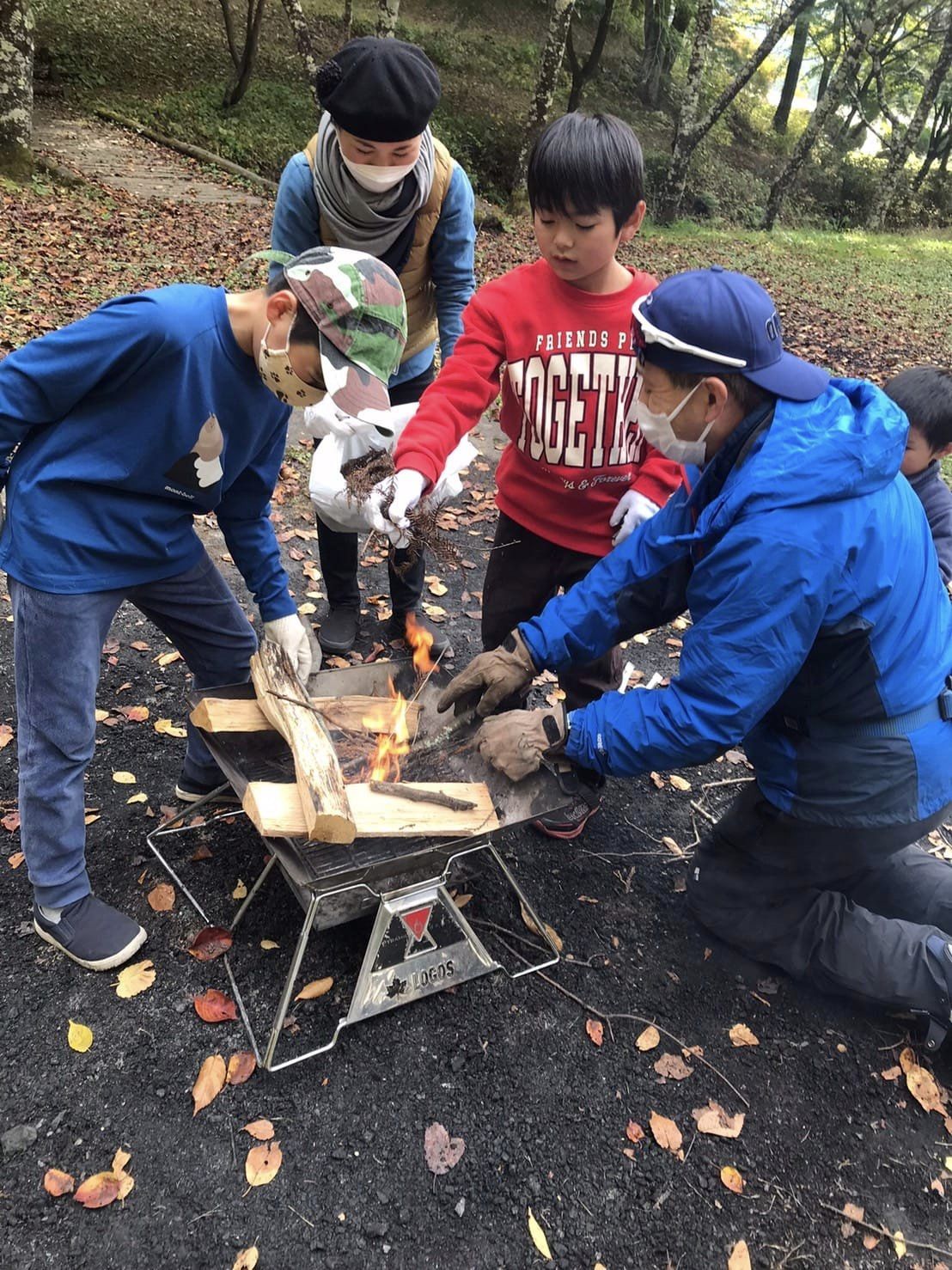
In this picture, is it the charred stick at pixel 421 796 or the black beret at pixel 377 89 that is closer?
the charred stick at pixel 421 796

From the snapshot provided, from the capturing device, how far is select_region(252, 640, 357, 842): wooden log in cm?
209

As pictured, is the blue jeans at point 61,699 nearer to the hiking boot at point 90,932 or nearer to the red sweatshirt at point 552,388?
the hiking boot at point 90,932

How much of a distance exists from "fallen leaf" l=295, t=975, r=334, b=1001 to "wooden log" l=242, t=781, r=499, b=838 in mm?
750

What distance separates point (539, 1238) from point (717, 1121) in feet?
2.17

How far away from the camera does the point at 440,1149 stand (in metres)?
2.36

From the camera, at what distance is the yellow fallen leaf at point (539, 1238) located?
86.0 inches

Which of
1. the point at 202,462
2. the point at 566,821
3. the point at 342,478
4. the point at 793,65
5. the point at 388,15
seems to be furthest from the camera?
the point at 793,65

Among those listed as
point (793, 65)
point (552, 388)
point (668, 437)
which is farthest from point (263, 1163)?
point (793, 65)

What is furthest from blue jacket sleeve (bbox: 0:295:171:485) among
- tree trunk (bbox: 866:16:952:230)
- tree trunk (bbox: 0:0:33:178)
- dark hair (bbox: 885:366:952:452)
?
tree trunk (bbox: 866:16:952:230)

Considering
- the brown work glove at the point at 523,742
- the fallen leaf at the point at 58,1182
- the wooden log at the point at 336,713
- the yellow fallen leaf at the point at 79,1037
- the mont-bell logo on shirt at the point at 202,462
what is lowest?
the yellow fallen leaf at the point at 79,1037

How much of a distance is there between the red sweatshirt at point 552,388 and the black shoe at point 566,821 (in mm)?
1252

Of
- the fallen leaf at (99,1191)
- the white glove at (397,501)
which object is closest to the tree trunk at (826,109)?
the white glove at (397,501)

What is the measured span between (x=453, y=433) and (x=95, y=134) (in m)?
14.4

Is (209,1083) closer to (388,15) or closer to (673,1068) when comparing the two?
(673,1068)
